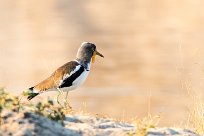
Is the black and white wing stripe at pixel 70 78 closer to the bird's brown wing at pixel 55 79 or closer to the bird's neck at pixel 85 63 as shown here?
the bird's brown wing at pixel 55 79

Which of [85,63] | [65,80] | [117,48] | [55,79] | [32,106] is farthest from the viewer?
[117,48]

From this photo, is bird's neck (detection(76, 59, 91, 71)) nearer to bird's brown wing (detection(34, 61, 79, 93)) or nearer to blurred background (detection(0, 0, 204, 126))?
bird's brown wing (detection(34, 61, 79, 93))

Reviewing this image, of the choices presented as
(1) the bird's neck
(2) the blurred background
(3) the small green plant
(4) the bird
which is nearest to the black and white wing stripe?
(4) the bird

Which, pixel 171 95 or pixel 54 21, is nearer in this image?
pixel 171 95

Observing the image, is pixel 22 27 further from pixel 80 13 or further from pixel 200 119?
pixel 200 119

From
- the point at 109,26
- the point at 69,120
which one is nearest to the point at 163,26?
the point at 109,26

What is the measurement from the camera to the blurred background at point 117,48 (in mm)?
20984

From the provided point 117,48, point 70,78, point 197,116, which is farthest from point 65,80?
point 117,48

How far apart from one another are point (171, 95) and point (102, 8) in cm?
2253

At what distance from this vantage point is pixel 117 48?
3014 cm

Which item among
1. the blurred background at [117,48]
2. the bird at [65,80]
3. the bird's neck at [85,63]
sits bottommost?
the bird at [65,80]

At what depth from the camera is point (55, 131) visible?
297 inches

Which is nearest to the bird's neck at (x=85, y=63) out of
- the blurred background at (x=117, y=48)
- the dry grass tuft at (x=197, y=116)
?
the blurred background at (x=117, y=48)

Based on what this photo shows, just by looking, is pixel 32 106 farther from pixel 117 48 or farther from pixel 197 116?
pixel 117 48
